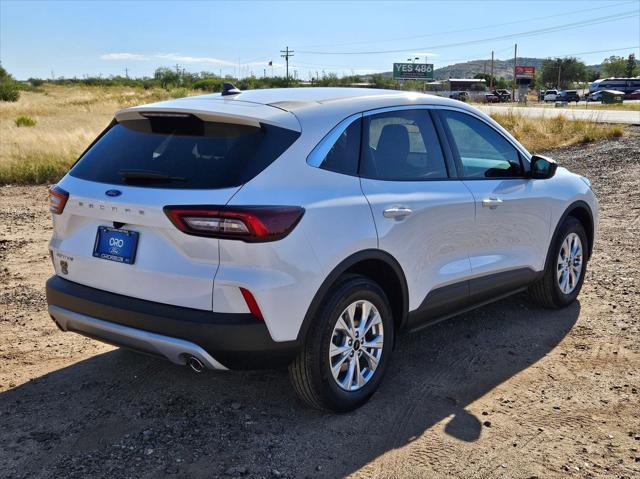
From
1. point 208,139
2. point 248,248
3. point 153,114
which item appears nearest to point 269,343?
point 248,248

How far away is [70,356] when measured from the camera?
464 cm

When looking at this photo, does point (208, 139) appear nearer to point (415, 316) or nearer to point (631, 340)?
point (415, 316)

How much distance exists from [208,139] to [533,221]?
282 cm

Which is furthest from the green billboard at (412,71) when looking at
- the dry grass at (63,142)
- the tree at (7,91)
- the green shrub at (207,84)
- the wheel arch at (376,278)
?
the wheel arch at (376,278)

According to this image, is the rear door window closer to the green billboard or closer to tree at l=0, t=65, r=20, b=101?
tree at l=0, t=65, r=20, b=101

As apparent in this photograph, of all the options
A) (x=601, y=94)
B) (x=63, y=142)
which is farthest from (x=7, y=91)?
(x=601, y=94)

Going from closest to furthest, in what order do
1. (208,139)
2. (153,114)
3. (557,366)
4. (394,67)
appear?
(208,139) < (153,114) < (557,366) < (394,67)

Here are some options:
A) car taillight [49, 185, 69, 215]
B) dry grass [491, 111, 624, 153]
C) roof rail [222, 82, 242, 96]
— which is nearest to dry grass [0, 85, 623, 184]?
dry grass [491, 111, 624, 153]

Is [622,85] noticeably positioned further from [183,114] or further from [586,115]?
[183,114]

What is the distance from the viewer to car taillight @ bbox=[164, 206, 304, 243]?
3.12m

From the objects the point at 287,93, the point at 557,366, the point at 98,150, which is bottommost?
the point at 557,366

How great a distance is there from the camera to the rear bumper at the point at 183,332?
3184 mm

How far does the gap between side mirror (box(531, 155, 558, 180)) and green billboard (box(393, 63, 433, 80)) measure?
96501 millimetres

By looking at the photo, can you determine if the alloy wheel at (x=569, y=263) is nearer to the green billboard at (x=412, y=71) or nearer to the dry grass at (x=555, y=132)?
the dry grass at (x=555, y=132)
